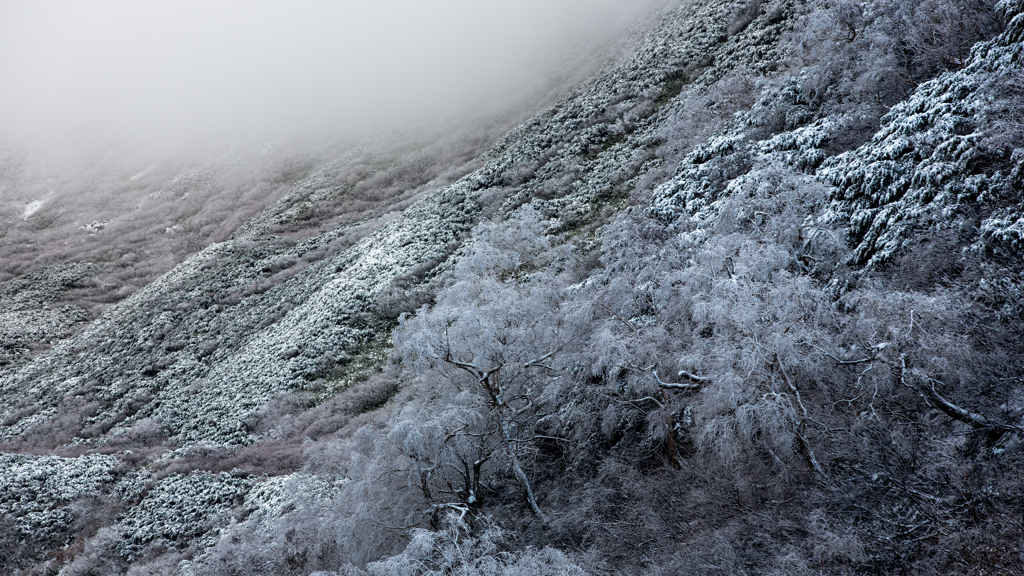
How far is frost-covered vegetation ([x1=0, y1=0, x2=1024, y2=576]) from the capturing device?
7.05 metres

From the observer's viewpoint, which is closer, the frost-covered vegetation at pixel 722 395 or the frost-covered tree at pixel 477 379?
the frost-covered vegetation at pixel 722 395

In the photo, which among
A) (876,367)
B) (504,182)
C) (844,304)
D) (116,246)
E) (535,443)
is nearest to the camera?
(876,367)

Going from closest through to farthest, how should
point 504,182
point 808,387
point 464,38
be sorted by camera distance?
point 808,387 < point 504,182 < point 464,38

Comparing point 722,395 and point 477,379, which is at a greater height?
point 477,379

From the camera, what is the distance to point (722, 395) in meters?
7.54

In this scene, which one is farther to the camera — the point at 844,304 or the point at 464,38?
the point at 464,38

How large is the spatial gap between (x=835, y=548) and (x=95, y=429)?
1184 inches

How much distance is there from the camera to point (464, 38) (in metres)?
81.3

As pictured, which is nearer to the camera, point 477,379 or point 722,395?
point 722,395

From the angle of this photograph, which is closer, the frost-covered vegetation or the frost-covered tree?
the frost-covered vegetation

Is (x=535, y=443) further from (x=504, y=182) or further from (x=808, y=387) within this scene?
(x=504, y=182)

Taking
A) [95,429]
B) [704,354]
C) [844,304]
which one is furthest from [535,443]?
[95,429]

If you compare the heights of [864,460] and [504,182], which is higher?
[504,182]

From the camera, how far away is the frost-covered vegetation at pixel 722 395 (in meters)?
7.05
